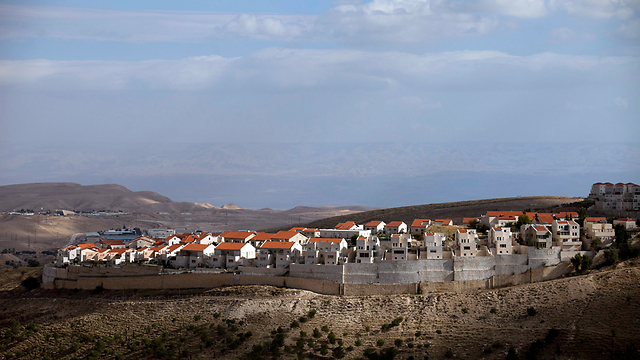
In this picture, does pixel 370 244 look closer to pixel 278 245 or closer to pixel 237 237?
pixel 278 245

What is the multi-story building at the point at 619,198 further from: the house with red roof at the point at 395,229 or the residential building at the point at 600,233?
the house with red roof at the point at 395,229

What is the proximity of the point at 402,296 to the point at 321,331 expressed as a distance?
19.8 ft

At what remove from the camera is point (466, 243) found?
1785 inches

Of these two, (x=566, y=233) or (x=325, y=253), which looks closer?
(x=325, y=253)

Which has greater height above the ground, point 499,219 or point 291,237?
point 499,219

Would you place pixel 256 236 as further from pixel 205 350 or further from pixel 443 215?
pixel 443 215

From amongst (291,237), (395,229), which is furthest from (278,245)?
(395,229)

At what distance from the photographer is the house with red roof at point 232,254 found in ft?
158

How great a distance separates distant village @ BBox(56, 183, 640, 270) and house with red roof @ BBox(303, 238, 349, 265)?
7 cm

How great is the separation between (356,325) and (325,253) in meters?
7.23

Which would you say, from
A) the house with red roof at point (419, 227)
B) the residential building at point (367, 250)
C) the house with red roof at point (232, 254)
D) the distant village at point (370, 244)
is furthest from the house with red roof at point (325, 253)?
the house with red roof at point (419, 227)

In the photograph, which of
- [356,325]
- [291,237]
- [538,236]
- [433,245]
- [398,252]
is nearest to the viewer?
[356,325]

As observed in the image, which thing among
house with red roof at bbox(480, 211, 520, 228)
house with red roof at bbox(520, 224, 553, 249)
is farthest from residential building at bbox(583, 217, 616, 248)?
house with red roof at bbox(480, 211, 520, 228)

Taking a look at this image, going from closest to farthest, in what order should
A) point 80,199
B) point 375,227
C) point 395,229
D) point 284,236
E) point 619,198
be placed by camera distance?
point 284,236 → point 395,229 → point 375,227 → point 619,198 → point 80,199
